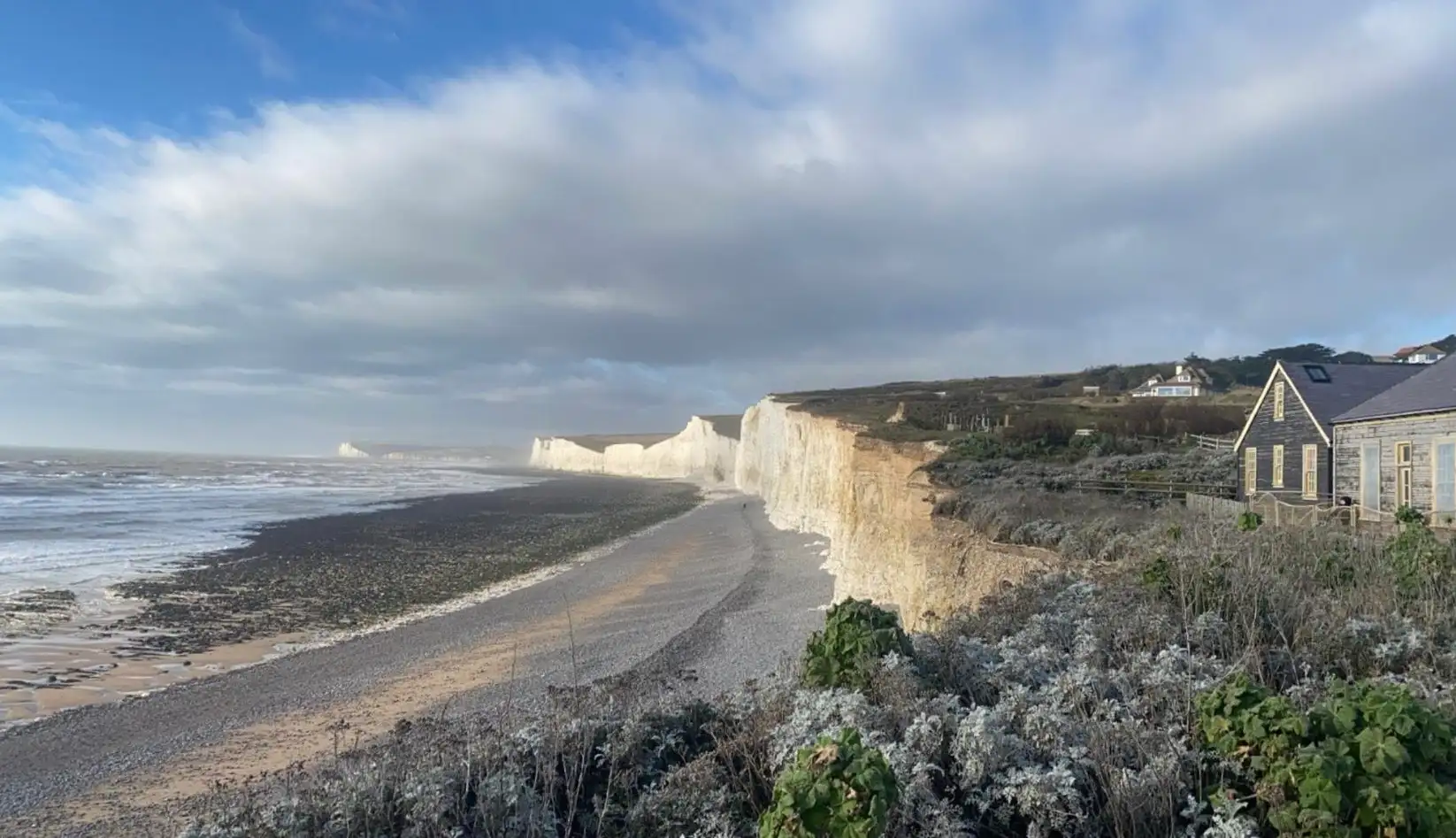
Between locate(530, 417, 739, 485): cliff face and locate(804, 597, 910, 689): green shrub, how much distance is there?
78.2m

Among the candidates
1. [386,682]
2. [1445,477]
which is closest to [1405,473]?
[1445,477]

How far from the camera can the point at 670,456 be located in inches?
4454

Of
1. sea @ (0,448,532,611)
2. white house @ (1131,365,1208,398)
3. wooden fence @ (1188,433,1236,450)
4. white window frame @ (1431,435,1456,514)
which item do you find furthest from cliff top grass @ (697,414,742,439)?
white window frame @ (1431,435,1456,514)

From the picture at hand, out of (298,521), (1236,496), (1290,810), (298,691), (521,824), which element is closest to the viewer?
(1290,810)

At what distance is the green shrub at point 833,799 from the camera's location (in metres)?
3.05

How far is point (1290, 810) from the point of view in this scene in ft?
11.0

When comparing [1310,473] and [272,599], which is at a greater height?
[1310,473]

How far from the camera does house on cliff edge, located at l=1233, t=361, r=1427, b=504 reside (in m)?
17.7

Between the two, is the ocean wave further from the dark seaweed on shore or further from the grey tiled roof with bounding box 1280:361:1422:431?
the grey tiled roof with bounding box 1280:361:1422:431

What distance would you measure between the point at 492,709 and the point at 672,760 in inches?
310

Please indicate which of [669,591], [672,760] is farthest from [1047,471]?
[672,760]

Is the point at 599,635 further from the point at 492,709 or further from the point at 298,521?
the point at 298,521

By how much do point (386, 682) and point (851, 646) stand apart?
1138 cm

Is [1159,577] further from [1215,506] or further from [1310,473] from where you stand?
[1310,473]
